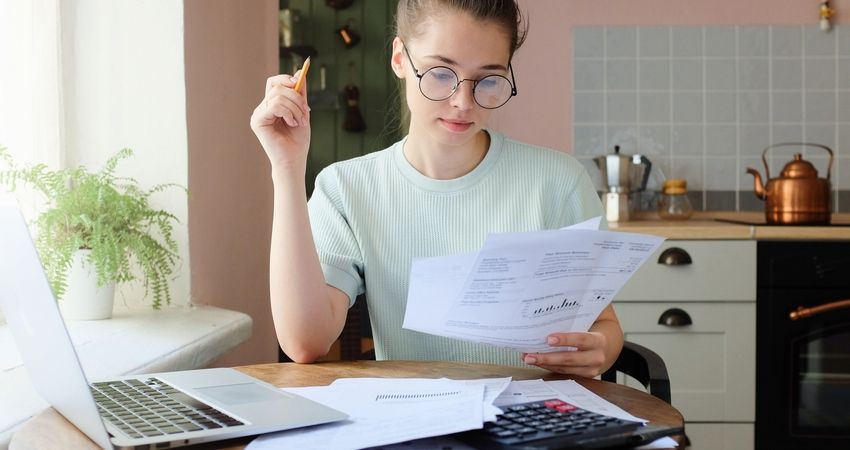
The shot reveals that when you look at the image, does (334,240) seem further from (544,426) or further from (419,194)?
(544,426)

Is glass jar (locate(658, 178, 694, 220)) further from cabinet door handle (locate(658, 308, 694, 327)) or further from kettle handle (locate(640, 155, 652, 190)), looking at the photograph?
cabinet door handle (locate(658, 308, 694, 327))

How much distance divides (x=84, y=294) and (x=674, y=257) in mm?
1768

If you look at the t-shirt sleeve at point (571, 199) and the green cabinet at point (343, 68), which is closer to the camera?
the t-shirt sleeve at point (571, 199)

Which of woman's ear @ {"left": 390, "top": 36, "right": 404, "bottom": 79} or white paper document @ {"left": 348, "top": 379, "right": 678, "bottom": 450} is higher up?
woman's ear @ {"left": 390, "top": 36, "right": 404, "bottom": 79}

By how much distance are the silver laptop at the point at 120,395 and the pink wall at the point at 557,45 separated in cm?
246

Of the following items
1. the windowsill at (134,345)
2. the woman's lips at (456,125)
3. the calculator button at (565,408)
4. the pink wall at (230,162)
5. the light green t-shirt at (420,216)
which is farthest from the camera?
the pink wall at (230,162)

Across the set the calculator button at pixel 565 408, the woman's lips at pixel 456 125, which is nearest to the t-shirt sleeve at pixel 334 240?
the woman's lips at pixel 456 125

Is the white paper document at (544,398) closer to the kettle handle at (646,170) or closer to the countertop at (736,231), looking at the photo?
the countertop at (736,231)

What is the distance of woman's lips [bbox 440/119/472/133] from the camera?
4.76 ft

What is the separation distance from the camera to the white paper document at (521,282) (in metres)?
1.03

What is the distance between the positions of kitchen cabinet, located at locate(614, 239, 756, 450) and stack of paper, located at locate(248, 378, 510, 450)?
5.88 feet

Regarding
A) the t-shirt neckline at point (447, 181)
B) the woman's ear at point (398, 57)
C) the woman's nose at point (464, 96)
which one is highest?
the woman's ear at point (398, 57)

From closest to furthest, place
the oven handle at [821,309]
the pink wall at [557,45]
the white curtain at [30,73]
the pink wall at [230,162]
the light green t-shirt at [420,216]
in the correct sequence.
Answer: the light green t-shirt at [420,216], the white curtain at [30,73], the pink wall at [230,162], the oven handle at [821,309], the pink wall at [557,45]

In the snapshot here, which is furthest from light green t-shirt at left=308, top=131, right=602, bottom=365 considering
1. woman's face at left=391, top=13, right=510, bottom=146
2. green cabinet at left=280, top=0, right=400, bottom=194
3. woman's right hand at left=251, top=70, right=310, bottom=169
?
green cabinet at left=280, top=0, right=400, bottom=194
